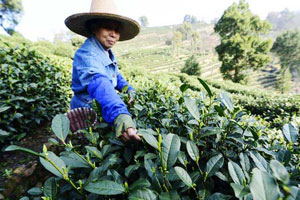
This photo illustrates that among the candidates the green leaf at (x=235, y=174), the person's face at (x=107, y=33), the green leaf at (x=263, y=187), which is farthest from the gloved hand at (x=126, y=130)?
the person's face at (x=107, y=33)

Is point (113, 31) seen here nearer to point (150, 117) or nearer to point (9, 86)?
point (150, 117)

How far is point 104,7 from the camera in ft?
5.71

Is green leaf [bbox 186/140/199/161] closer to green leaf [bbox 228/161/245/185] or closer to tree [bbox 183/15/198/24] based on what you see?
green leaf [bbox 228/161/245/185]

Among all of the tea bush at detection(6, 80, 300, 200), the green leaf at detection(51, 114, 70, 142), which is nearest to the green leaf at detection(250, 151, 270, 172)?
the tea bush at detection(6, 80, 300, 200)

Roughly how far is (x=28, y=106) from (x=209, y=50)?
251 ft

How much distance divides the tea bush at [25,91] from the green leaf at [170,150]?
218cm

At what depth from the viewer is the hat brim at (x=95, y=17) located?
169 cm

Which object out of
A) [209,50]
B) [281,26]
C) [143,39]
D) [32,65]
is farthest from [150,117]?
[281,26]

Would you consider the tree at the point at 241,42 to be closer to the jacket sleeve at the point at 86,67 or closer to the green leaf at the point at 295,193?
the jacket sleeve at the point at 86,67

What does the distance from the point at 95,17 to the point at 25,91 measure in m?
1.75

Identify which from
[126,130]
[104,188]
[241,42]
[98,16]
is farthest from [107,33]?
[241,42]

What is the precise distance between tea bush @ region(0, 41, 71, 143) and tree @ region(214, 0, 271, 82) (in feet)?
67.8

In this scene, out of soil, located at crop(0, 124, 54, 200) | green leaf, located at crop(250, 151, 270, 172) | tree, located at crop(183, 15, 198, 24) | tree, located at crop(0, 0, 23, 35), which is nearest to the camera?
green leaf, located at crop(250, 151, 270, 172)

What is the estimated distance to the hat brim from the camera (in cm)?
169
